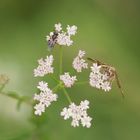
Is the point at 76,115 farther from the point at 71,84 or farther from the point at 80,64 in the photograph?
the point at 80,64

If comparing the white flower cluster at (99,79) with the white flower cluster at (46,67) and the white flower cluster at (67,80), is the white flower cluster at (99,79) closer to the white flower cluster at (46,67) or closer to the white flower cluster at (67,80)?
the white flower cluster at (67,80)

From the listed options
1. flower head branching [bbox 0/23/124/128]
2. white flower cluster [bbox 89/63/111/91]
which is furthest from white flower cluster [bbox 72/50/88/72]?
white flower cluster [bbox 89/63/111/91]

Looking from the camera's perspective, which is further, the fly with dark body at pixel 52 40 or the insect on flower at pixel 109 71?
the fly with dark body at pixel 52 40

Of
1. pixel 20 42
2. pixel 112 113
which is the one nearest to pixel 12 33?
pixel 20 42

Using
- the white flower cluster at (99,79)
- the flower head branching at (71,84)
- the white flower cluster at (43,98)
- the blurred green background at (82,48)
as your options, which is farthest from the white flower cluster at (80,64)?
the blurred green background at (82,48)

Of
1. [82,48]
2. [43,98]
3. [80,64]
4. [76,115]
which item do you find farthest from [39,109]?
[82,48]

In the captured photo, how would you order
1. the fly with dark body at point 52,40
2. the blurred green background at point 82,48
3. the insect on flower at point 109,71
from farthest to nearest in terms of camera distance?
the blurred green background at point 82,48
the fly with dark body at point 52,40
the insect on flower at point 109,71

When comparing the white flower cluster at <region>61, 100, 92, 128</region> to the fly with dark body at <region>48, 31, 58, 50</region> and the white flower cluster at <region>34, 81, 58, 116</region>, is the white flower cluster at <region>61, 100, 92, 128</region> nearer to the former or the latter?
the white flower cluster at <region>34, 81, 58, 116</region>

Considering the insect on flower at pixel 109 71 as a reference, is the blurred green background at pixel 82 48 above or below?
above
